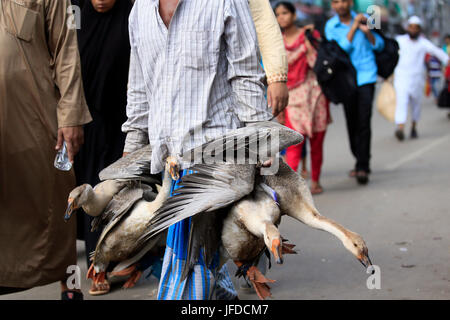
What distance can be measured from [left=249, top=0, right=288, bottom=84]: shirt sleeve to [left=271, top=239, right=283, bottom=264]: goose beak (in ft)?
3.32

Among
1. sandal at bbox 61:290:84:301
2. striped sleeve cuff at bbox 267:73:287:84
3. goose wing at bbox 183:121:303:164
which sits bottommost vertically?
sandal at bbox 61:290:84:301

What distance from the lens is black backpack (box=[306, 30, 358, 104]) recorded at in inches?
296

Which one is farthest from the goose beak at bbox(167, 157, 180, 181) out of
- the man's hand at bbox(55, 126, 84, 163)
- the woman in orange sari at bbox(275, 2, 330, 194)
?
the woman in orange sari at bbox(275, 2, 330, 194)

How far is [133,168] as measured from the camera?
326 centimetres

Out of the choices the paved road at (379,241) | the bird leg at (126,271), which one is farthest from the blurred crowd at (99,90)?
the paved road at (379,241)

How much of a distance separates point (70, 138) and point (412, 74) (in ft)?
31.0

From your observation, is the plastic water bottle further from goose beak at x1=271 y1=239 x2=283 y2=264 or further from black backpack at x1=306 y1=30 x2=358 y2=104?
black backpack at x1=306 y1=30 x2=358 y2=104

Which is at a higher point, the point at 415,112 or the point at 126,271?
the point at 126,271

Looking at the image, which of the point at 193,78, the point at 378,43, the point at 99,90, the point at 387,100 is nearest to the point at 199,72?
the point at 193,78

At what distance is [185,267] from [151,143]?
1.83 ft

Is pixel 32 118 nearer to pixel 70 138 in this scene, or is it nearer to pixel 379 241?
pixel 70 138
